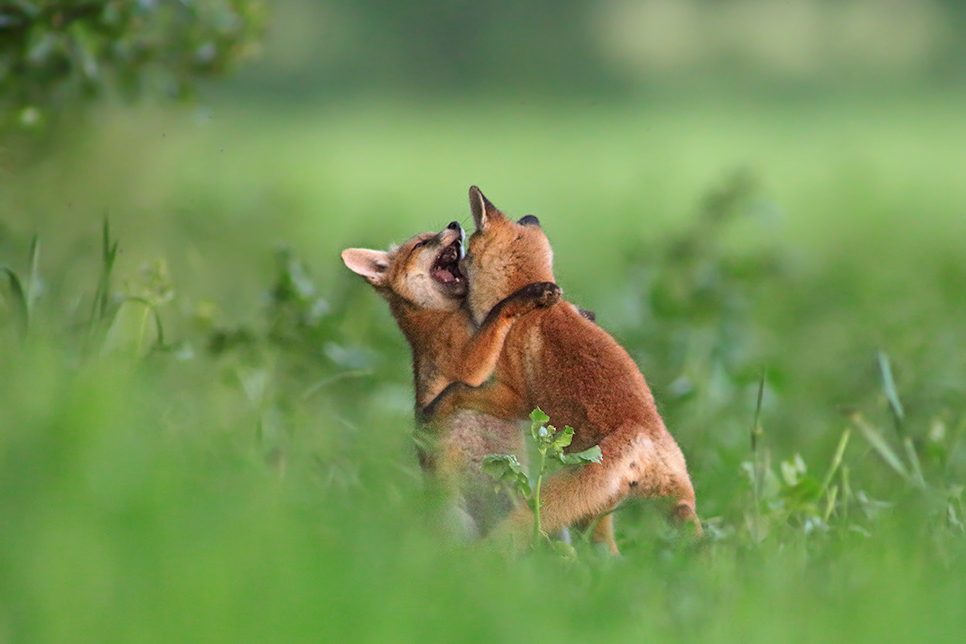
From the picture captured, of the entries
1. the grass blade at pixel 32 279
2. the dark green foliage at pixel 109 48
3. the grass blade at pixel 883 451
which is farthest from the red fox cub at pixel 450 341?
the dark green foliage at pixel 109 48

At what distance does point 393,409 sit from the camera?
527 centimetres

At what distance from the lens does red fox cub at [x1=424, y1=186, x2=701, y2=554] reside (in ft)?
10.5

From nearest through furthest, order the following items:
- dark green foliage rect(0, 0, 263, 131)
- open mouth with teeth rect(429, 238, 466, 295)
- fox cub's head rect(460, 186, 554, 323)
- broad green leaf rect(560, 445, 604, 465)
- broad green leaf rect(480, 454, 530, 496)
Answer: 1. broad green leaf rect(560, 445, 604, 465)
2. broad green leaf rect(480, 454, 530, 496)
3. fox cub's head rect(460, 186, 554, 323)
4. open mouth with teeth rect(429, 238, 466, 295)
5. dark green foliage rect(0, 0, 263, 131)

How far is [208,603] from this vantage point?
1.87 m

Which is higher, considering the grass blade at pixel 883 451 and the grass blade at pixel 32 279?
the grass blade at pixel 32 279

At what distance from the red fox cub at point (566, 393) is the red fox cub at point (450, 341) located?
0.04 metres

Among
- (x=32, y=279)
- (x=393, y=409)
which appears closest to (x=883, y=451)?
(x=393, y=409)

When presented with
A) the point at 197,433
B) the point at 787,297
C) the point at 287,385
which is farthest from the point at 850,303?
the point at 197,433

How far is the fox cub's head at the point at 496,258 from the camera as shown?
371cm

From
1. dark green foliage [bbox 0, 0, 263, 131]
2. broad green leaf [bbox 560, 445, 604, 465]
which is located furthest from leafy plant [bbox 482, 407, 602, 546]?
dark green foliage [bbox 0, 0, 263, 131]

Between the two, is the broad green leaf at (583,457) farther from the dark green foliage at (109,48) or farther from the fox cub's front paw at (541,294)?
the dark green foliage at (109,48)

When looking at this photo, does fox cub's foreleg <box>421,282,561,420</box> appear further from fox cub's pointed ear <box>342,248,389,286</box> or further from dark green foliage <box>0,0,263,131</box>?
dark green foliage <box>0,0,263,131</box>

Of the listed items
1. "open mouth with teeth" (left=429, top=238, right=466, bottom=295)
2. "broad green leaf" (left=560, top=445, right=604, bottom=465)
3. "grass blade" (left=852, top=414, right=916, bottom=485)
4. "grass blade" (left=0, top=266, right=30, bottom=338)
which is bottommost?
"grass blade" (left=852, top=414, right=916, bottom=485)

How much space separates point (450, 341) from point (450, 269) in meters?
0.28
